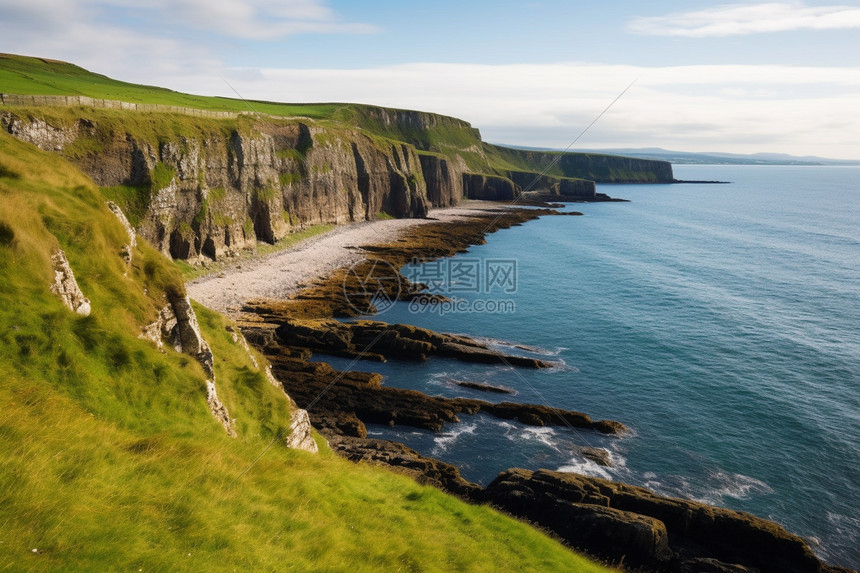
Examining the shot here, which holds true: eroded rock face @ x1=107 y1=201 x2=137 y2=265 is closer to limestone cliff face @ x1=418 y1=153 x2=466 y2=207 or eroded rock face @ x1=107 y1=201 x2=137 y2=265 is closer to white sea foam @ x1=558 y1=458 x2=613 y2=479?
white sea foam @ x1=558 y1=458 x2=613 y2=479

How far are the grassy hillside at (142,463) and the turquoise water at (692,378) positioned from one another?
575 inches

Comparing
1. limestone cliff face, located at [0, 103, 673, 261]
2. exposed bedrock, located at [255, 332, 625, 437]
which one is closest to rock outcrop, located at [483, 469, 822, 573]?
exposed bedrock, located at [255, 332, 625, 437]

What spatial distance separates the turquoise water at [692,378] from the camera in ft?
96.9

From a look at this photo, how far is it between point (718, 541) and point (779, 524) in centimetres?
415

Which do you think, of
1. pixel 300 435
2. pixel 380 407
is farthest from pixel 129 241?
pixel 380 407

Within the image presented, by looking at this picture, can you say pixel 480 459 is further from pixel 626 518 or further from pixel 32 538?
pixel 32 538

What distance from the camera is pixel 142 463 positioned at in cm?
1174

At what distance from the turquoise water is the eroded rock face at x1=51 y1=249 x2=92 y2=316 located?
21408mm

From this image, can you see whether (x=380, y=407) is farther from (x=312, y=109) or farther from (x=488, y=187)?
(x=488, y=187)

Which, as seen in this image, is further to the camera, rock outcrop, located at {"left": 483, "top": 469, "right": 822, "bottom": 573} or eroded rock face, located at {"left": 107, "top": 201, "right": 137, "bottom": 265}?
rock outcrop, located at {"left": 483, "top": 469, "right": 822, "bottom": 573}

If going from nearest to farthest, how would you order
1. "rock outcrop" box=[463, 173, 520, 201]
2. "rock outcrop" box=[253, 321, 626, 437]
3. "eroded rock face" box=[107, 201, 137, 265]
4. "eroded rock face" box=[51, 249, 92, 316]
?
"eroded rock face" box=[51, 249, 92, 316] → "eroded rock face" box=[107, 201, 137, 265] → "rock outcrop" box=[253, 321, 626, 437] → "rock outcrop" box=[463, 173, 520, 201]

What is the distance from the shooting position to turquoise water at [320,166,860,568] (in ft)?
96.9

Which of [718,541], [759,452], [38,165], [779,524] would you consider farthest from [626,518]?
[38,165]

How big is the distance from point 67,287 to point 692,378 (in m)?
42.8
